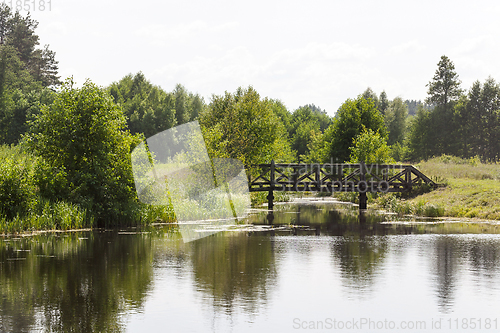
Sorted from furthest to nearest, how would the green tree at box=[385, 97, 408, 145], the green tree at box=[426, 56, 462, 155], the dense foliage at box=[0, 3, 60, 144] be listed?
the green tree at box=[385, 97, 408, 145] < the green tree at box=[426, 56, 462, 155] < the dense foliage at box=[0, 3, 60, 144]

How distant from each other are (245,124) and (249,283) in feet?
162

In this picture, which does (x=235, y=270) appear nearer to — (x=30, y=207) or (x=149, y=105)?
(x=30, y=207)

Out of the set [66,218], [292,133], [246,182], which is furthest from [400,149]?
[66,218]

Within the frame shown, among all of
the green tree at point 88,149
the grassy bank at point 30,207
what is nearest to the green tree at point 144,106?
the green tree at point 88,149

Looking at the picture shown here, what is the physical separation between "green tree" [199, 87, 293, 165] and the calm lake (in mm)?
31221

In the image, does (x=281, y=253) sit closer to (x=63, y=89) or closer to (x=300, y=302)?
(x=300, y=302)

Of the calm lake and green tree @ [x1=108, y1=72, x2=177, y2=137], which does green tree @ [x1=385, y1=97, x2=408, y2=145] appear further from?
the calm lake

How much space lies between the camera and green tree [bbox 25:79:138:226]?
30688 millimetres

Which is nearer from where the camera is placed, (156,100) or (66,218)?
(66,218)

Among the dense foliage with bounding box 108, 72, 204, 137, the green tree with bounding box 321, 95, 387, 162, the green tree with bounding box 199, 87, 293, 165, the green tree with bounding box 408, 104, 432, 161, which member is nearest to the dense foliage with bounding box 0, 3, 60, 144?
the dense foliage with bounding box 108, 72, 204, 137

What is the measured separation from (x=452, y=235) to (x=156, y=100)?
3847 inches

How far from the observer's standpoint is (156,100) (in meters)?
117

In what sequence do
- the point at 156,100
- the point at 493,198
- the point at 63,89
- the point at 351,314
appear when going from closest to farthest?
the point at 351,314 < the point at 63,89 < the point at 493,198 < the point at 156,100

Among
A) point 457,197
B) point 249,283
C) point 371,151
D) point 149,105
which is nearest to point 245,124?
point 371,151
